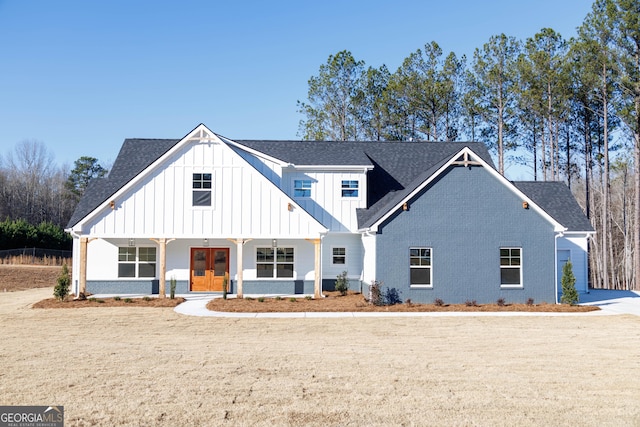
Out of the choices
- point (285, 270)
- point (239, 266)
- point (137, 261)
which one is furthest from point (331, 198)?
point (137, 261)

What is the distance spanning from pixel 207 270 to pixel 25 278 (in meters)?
17.3

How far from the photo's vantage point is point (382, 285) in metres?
19.3

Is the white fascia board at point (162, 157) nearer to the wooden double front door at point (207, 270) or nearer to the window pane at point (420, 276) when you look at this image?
the wooden double front door at point (207, 270)

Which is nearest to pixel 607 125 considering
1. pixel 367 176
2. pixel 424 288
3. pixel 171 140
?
pixel 367 176

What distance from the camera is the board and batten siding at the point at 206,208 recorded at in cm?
2070

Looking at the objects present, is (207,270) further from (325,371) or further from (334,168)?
(325,371)

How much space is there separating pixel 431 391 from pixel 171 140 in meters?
22.6

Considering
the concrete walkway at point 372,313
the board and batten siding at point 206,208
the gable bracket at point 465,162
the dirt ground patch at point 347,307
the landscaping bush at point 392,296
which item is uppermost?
the gable bracket at point 465,162

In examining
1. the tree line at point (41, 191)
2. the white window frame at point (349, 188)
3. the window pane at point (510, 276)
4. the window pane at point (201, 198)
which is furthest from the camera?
the tree line at point (41, 191)

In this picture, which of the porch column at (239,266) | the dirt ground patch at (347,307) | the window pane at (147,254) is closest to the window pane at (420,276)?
the dirt ground patch at (347,307)

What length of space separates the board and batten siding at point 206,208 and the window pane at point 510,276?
7.27 metres

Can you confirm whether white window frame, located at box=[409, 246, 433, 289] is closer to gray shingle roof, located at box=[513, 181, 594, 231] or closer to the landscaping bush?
the landscaping bush

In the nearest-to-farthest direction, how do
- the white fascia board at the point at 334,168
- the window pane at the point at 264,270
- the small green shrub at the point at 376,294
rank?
the small green shrub at the point at 376,294
the window pane at the point at 264,270
the white fascia board at the point at 334,168

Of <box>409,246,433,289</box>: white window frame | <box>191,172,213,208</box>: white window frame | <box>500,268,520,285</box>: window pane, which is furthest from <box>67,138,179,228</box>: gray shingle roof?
<box>500,268,520,285</box>: window pane
